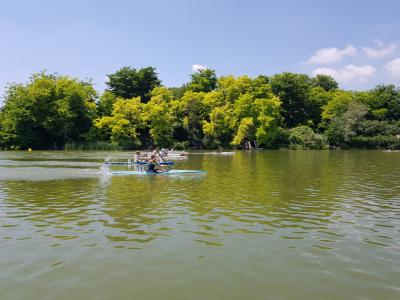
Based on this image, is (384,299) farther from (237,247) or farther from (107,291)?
(107,291)

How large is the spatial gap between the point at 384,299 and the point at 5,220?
10.6 m

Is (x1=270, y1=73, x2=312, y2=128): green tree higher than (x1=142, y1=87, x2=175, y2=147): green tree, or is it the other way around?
(x1=270, y1=73, x2=312, y2=128): green tree

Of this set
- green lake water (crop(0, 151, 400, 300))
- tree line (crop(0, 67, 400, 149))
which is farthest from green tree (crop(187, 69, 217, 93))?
green lake water (crop(0, 151, 400, 300))

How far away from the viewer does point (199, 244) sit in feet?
Answer: 30.8

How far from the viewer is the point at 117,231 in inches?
418

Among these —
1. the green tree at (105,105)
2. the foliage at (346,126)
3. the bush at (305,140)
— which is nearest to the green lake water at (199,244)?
the bush at (305,140)

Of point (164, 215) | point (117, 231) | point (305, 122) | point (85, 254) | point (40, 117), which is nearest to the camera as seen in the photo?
point (85, 254)

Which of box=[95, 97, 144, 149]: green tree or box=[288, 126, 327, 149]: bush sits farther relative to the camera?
box=[288, 126, 327, 149]: bush

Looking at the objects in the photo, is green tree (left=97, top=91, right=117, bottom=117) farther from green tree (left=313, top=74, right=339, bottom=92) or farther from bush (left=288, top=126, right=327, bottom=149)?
green tree (left=313, top=74, right=339, bottom=92)

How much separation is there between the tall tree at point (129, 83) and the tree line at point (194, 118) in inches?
169

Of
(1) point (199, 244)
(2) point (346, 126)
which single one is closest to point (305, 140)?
(2) point (346, 126)

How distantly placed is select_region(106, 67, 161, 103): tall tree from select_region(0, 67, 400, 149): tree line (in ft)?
14.1

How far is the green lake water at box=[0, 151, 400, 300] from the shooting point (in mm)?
6820

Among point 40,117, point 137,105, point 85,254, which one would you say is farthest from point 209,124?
point 85,254
